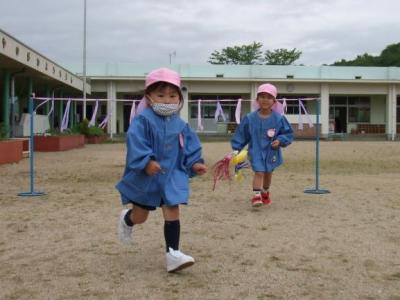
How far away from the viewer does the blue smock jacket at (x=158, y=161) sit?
4008 mm

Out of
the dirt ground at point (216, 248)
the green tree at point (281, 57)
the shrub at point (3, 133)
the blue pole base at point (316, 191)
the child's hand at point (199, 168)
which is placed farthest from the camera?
the green tree at point (281, 57)

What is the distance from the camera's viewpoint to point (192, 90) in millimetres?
38000

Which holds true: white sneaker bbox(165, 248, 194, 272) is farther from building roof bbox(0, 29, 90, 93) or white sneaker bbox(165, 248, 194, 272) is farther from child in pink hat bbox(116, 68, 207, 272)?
building roof bbox(0, 29, 90, 93)

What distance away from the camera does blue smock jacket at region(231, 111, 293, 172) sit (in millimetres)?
7133

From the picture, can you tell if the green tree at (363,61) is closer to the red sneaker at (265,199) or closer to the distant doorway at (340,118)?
the distant doorway at (340,118)

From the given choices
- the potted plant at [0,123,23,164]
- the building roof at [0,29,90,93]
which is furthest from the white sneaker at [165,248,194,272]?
the building roof at [0,29,90,93]

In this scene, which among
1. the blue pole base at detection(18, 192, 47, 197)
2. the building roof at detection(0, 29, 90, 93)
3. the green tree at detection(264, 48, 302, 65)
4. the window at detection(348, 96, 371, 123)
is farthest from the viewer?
the green tree at detection(264, 48, 302, 65)

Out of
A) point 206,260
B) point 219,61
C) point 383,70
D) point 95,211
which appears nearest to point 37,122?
point 95,211

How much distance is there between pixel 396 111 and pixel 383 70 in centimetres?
345

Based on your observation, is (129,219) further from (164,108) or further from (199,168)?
(164,108)

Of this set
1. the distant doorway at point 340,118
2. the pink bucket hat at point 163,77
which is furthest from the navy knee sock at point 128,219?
the distant doorway at point 340,118

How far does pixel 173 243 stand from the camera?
406 cm

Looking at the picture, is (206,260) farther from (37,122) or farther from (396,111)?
(396,111)

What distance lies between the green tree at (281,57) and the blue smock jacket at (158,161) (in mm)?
60427
